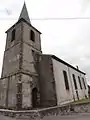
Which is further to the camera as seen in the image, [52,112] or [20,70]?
[20,70]

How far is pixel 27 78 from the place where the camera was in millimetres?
13672

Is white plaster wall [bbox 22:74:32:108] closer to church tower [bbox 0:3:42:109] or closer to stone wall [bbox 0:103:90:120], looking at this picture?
church tower [bbox 0:3:42:109]

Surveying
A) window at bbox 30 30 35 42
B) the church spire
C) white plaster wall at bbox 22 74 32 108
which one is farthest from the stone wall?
the church spire

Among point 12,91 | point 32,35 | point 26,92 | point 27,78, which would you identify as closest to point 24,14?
point 32,35

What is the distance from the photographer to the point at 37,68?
15.8 metres

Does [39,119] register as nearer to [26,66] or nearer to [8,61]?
[26,66]

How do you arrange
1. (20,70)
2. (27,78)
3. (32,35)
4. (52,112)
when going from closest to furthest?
1. (52,112)
2. (20,70)
3. (27,78)
4. (32,35)

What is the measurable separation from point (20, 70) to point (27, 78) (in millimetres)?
1248

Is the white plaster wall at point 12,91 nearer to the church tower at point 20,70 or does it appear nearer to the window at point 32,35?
the church tower at point 20,70

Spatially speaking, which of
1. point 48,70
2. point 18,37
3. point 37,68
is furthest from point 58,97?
point 18,37

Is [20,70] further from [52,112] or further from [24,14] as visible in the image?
[24,14]

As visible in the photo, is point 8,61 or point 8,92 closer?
point 8,92

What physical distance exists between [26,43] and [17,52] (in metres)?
1.90

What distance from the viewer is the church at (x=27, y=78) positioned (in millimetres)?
12797
